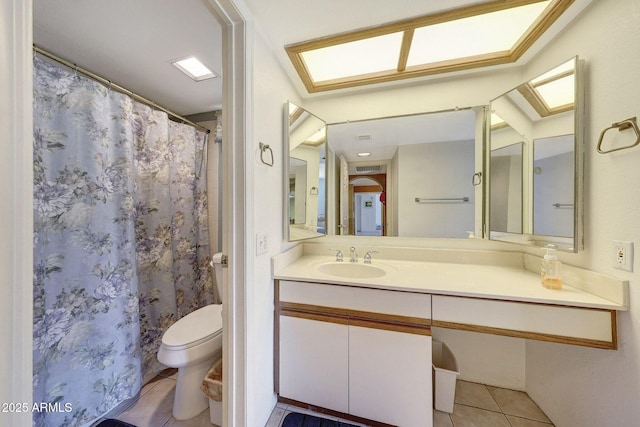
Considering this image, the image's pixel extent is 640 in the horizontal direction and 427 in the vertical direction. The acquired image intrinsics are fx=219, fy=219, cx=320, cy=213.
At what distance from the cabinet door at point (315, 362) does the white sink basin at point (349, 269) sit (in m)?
0.37

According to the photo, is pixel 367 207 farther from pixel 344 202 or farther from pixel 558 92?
pixel 558 92

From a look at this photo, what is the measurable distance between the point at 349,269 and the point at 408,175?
788mm

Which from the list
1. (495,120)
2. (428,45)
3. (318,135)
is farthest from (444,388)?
(428,45)

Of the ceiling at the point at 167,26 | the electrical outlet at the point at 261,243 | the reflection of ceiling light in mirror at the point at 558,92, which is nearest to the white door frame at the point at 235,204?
the electrical outlet at the point at 261,243

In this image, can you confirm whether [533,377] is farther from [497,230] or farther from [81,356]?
[81,356]

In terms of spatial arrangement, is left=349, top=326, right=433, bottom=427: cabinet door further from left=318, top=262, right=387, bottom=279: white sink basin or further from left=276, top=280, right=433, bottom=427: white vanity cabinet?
left=318, top=262, right=387, bottom=279: white sink basin

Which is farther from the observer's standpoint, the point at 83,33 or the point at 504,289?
the point at 83,33

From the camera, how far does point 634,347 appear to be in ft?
2.70

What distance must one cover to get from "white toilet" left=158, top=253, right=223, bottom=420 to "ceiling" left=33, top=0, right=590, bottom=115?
1.71 meters

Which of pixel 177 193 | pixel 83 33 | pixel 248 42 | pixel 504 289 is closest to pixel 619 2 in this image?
pixel 504 289

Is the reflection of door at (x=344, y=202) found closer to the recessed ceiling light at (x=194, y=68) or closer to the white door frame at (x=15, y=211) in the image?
the recessed ceiling light at (x=194, y=68)

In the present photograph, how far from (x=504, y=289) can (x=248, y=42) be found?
5.36 ft

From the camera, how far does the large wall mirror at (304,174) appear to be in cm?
142

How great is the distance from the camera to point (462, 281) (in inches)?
44.1
